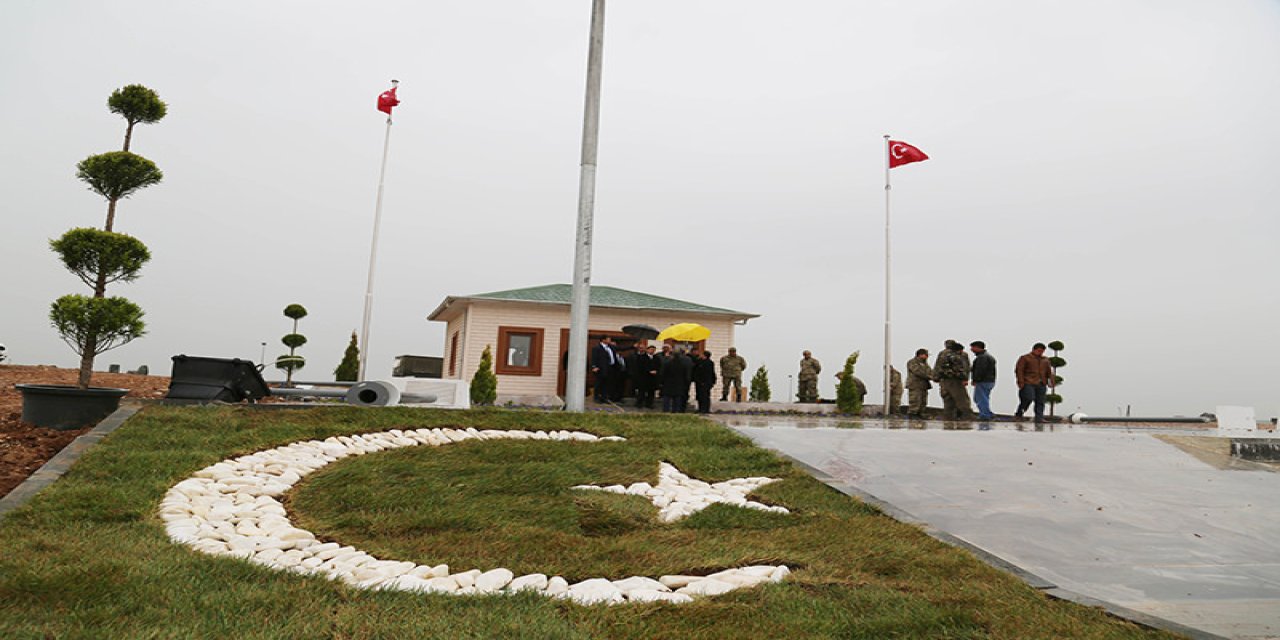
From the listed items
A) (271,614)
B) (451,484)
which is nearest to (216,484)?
(451,484)

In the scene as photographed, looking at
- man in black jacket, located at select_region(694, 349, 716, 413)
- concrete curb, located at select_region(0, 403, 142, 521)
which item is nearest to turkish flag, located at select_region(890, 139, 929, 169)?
man in black jacket, located at select_region(694, 349, 716, 413)

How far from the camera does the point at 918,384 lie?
20391 millimetres

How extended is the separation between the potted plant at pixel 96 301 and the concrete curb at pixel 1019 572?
903 cm

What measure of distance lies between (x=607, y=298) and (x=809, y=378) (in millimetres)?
7130

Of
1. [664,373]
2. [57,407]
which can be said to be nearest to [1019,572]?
[57,407]

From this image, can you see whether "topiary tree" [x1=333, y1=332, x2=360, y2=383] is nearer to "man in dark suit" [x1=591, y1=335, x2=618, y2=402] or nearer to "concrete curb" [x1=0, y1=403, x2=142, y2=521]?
"man in dark suit" [x1=591, y1=335, x2=618, y2=402]

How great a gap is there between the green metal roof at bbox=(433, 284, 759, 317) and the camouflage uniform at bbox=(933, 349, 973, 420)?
684 centimetres

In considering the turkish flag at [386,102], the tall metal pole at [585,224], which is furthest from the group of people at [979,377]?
the turkish flag at [386,102]

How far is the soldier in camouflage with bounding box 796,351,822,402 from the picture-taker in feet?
84.6

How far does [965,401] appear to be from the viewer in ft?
62.3

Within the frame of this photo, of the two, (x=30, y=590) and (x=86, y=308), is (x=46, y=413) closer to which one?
(x=86, y=308)

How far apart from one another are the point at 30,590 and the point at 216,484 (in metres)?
3.22

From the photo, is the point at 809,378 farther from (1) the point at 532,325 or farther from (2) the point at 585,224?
(2) the point at 585,224

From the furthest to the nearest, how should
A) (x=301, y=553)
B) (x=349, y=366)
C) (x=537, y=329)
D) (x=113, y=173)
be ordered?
(x=349, y=366) → (x=537, y=329) → (x=113, y=173) → (x=301, y=553)
